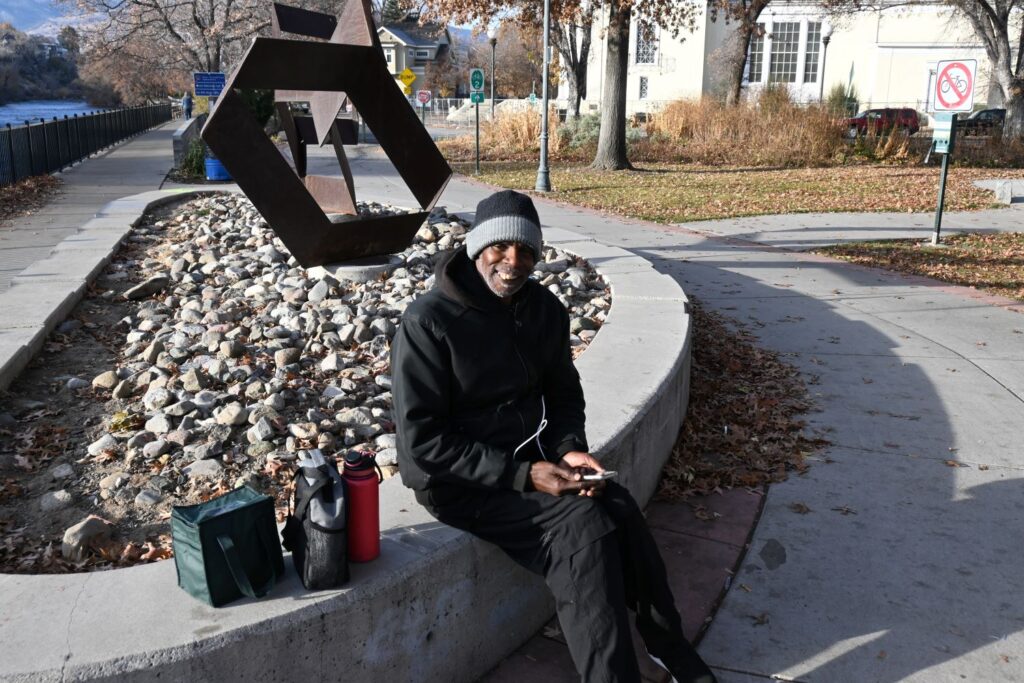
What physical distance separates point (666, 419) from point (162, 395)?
2760 millimetres

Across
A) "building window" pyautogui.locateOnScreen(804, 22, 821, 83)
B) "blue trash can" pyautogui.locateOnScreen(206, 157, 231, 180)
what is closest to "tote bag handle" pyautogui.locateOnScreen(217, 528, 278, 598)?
"blue trash can" pyautogui.locateOnScreen(206, 157, 231, 180)

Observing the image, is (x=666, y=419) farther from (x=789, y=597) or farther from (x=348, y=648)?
(x=348, y=648)

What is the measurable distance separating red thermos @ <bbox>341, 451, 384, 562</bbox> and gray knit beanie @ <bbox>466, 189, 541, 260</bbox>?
33.4 inches

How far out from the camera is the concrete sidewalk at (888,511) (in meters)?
3.22

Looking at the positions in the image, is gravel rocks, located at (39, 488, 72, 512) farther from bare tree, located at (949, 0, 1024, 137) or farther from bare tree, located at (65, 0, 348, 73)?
bare tree, located at (949, 0, 1024, 137)

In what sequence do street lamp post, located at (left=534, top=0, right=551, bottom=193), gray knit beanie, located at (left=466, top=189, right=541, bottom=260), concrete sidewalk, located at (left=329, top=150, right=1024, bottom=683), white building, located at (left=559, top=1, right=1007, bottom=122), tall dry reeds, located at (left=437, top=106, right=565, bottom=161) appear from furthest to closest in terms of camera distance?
white building, located at (left=559, top=1, right=1007, bottom=122), tall dry reeds, located at (left=437, top=106, right=565, bottom=161), street lamp post, located at (left=534, top=0, right=551, bottom=193), concrete sidewalk, located at (left=329, top=150, right=1024, bottom=683), gray knit beanie, located at (left=466, top=189, right=541, bottom=260)

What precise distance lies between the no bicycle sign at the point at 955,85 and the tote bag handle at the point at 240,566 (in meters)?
11.1

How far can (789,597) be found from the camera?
3.56m

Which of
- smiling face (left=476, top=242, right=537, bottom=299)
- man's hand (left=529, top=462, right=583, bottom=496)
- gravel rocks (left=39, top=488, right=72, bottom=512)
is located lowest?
→ gravel rocks (left=39, top=488, right=72, bottom=512)

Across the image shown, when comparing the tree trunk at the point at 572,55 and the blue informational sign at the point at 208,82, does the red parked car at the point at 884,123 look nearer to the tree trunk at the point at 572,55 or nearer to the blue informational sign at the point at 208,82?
the tree trunk at the point at 572,55

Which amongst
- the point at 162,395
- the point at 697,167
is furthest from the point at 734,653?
the point at 697,167

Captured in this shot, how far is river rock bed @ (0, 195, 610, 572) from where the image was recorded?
3906 millimetres

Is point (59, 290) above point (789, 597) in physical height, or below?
above

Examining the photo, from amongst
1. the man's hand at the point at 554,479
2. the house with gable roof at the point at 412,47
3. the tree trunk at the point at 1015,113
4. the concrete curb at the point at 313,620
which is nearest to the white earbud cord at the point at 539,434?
the man's hand at the point at 554,479
